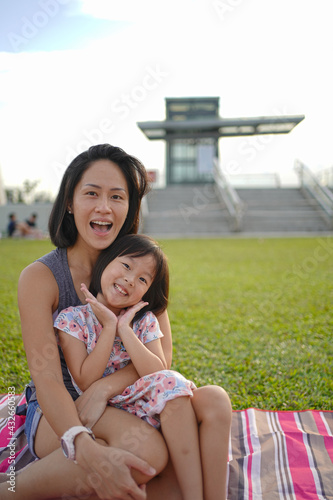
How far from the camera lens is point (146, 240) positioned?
1907mm

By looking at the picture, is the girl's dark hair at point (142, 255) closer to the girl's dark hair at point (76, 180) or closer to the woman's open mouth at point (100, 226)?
the woman's open mouth at point (100, 226)

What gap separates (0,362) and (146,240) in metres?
1.97

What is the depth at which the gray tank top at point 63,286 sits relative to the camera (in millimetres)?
1769

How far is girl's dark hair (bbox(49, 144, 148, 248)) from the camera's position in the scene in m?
1.87

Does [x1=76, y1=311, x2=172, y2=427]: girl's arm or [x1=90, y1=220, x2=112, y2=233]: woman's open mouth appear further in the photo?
[x1=90, y1=220, x2=112, y2=233]: woman's open mouth

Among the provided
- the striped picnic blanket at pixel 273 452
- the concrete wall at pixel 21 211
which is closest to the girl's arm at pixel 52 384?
the striped picnic blanket at pixel 273 452

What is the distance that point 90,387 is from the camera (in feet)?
5.18

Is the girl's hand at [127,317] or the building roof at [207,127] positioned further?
the building roof at [207,127]

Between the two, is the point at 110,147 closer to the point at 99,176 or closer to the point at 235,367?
the point at 99,176

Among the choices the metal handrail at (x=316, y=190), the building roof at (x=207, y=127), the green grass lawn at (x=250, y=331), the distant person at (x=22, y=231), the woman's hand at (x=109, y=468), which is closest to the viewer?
the woman's hand at (x=109, y=468)

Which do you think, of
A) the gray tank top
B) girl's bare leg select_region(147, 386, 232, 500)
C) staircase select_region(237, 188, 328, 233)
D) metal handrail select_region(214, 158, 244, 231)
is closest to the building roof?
metal handrail select_region(214, 158, 244, 231)

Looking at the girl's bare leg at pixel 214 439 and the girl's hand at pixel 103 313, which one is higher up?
the girl's hand at pixel 103 313

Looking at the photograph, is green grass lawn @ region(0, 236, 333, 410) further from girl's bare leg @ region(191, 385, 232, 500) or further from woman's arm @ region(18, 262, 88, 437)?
woman's arm @ region(18, 262, 88, 437)

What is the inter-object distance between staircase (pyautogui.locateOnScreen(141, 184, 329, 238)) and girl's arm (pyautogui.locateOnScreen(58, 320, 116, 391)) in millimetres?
14150
